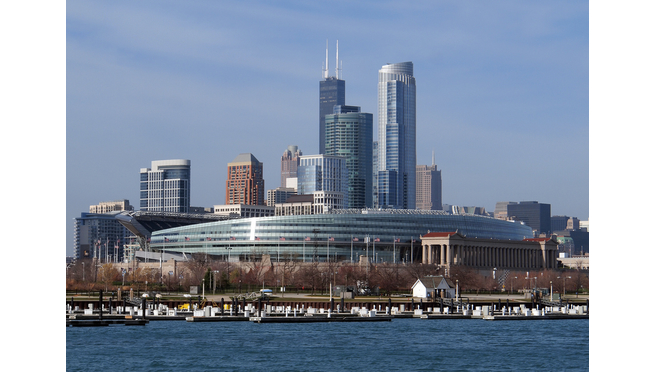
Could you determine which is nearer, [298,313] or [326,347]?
[326,347]

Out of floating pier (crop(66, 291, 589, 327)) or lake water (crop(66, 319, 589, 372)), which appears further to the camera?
floating pier (crop(66, 291, 589, 327))

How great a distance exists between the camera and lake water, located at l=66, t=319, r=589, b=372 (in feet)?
191

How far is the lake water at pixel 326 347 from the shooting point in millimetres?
58219

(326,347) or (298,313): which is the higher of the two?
(326,347)

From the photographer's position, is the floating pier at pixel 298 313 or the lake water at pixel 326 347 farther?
the floating pier at pixel 298 313

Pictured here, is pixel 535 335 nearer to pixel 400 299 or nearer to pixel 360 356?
pixel 360 356

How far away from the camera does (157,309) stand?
340 feet

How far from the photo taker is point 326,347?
67875mm
